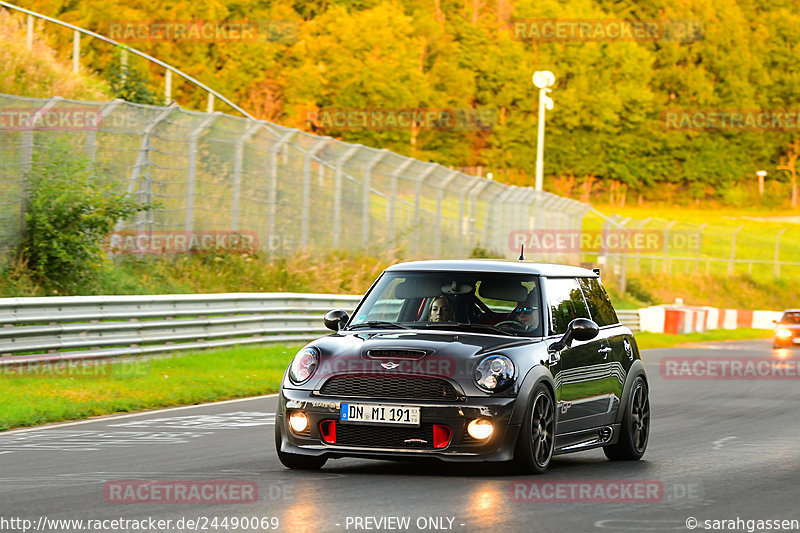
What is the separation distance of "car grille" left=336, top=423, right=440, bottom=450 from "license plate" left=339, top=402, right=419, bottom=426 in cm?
4

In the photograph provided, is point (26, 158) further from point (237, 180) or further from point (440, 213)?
point (440, 213)

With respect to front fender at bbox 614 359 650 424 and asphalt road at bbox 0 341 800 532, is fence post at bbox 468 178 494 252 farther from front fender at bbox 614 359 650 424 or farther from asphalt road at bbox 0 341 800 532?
front fender at bbox 614 359 650 424

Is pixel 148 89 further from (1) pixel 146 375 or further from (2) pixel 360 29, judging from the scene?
(2) pixel 360 29

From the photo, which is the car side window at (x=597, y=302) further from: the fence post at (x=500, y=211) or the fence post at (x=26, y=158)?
the fence post at (x=500, y=211)

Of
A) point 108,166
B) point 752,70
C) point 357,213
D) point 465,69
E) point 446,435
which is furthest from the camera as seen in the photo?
point 752,70

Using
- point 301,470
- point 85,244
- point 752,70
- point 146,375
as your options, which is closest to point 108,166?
point 85,244

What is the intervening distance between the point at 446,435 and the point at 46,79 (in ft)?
78.1

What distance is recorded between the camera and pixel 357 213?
3031 centimetres

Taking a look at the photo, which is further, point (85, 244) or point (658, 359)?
point (658, 359)

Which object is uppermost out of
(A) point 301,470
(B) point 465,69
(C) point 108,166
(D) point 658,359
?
(B) point 465,69

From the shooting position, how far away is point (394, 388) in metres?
9.12

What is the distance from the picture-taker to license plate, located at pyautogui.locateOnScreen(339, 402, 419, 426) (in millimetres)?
9047

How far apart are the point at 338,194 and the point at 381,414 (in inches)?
806

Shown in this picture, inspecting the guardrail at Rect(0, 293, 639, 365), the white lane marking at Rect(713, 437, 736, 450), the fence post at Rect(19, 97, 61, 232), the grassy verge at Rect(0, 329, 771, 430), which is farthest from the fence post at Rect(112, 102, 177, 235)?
the white lane marking at Rect(713, 437, 736, 450)
